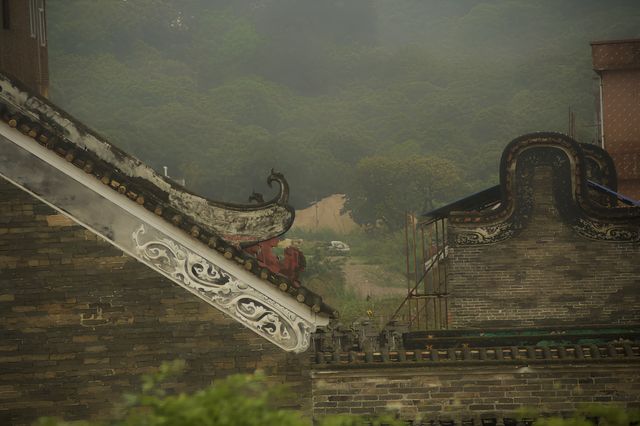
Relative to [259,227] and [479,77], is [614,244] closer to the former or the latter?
[259,227]

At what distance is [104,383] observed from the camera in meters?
17.7

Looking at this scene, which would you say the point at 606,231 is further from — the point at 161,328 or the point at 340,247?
the point at 340,247

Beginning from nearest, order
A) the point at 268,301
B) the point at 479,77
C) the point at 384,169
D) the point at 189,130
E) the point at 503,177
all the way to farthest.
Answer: the point at 268,301, the point at 503,177, the point at 384,169, the point at 189,130, the point at 479,77

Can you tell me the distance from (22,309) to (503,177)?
12.9 m

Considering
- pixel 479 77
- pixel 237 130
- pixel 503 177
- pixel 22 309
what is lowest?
pixel 22 309

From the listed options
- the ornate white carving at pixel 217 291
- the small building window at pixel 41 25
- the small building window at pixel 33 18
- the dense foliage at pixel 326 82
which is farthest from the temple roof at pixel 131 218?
Answer: the dense foliage at pixel 326 82

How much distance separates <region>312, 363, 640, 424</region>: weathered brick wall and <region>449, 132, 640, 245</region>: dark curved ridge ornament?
929 cm

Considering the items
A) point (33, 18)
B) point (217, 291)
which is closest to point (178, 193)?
point (217, 291)

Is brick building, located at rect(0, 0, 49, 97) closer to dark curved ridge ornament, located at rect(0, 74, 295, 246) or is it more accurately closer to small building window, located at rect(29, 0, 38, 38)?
small building window, located at rect(29, 0, 38, 38)

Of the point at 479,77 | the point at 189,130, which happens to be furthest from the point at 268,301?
the point at 479,77

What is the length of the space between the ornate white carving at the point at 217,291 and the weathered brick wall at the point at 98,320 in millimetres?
145

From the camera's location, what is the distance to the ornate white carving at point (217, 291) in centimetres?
1766

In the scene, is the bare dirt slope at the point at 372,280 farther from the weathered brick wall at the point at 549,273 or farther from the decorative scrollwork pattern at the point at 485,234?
the decorative scrollwork pattern at the point at 485,234

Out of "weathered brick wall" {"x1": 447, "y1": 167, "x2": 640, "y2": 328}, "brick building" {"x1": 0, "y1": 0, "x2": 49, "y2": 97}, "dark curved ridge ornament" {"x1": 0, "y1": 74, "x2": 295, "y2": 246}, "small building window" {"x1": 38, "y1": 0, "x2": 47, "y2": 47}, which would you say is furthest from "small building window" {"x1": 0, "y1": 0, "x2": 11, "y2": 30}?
"weathered brick wall" {"x1": 447, "y1": 167, "x2": 640, "y2": 328}
